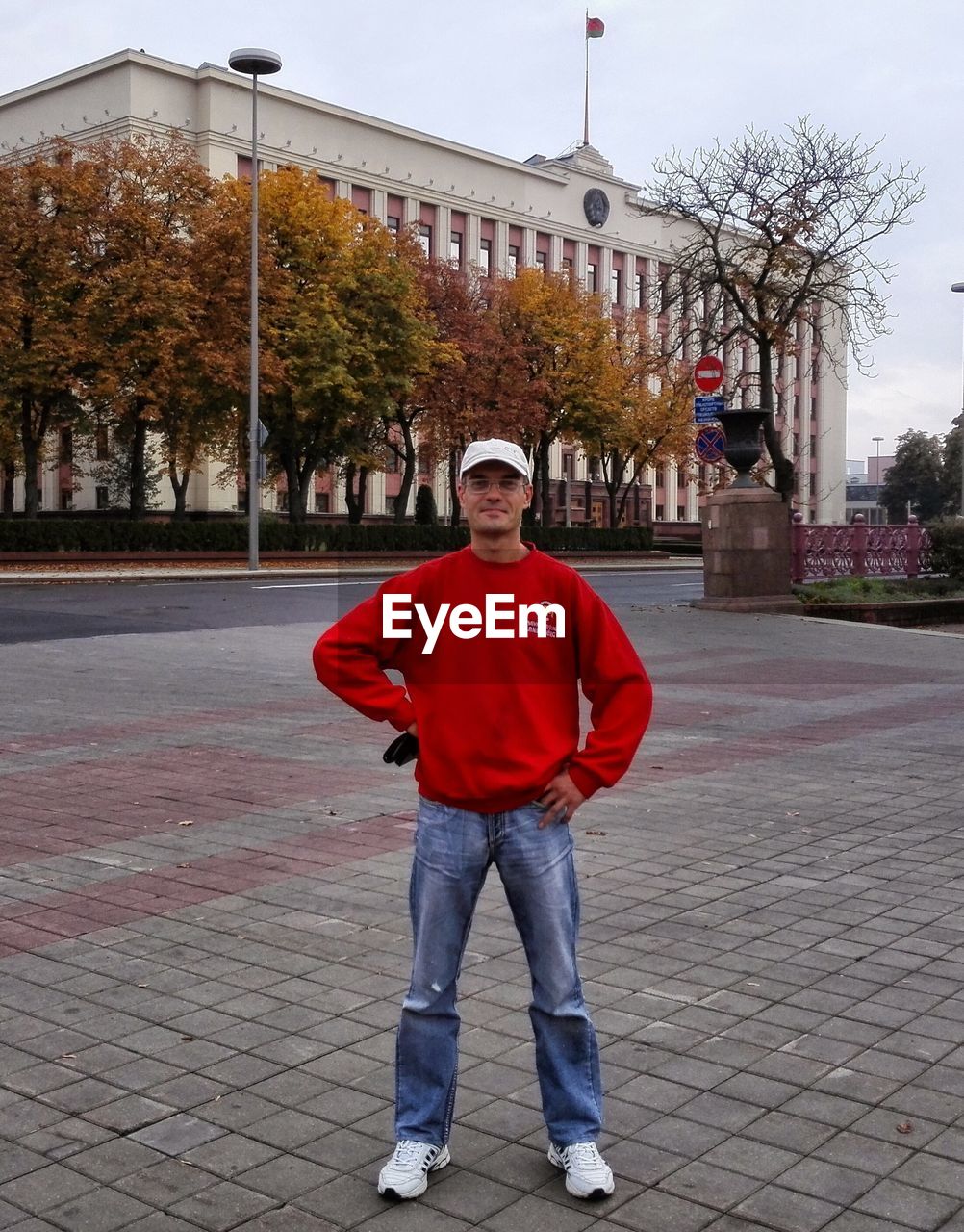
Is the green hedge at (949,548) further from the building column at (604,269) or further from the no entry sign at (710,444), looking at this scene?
the building column at (604,269)

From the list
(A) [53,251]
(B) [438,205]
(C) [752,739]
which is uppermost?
(B) [438,205]

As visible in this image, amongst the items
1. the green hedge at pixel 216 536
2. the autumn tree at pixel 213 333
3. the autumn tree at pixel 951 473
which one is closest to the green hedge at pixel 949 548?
the autumn tree at pixel 213 333

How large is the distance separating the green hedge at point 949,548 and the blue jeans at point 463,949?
81.5 feet

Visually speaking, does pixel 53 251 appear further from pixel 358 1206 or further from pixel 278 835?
pixel 358 1206

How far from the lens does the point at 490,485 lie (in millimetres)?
3314

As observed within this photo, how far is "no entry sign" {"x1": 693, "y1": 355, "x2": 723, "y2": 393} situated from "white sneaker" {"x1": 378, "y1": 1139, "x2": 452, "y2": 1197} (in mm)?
17686

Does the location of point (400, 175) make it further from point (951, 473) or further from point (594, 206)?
point (951, 473)

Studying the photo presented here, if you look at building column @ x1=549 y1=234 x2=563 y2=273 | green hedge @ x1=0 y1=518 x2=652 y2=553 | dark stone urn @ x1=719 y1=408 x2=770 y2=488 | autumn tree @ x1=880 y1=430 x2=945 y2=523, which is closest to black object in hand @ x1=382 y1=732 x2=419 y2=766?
dark stone urn @ x1=719 y1=408 x2=770 y2=488

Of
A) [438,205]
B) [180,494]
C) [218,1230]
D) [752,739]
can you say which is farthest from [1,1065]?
[438,205]

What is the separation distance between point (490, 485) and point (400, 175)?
243ft

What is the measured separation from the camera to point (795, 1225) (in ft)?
10.6

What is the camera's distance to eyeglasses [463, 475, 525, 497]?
10.9 feet

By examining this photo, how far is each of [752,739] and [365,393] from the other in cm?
3751

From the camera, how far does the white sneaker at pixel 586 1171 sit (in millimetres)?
3338
